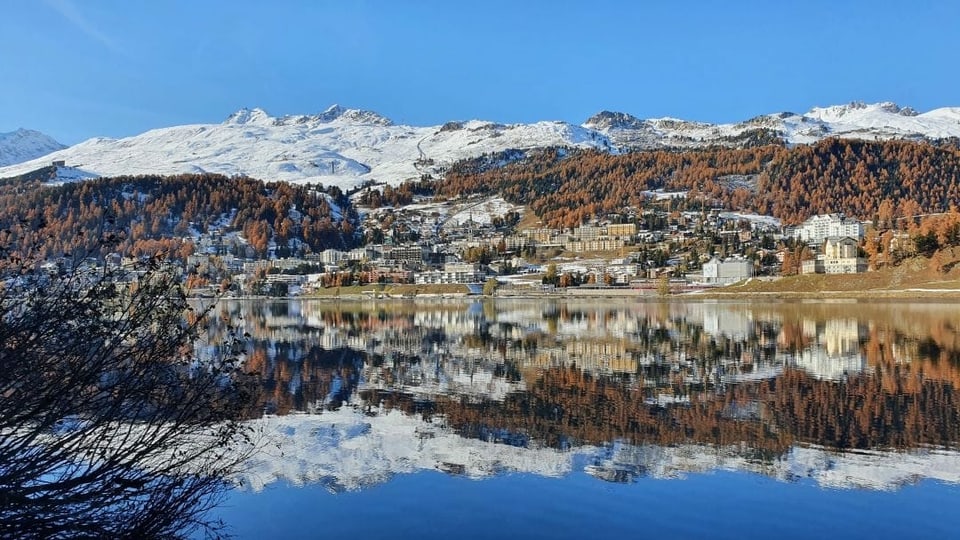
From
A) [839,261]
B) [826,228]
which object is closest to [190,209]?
[826,228]

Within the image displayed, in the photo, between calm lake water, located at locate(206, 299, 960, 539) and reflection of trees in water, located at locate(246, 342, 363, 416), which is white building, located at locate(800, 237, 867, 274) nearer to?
calm lake water, located at locate(206, 299, 960, 539)

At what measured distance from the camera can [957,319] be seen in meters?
41.9

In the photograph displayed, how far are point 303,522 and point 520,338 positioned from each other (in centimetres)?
2763

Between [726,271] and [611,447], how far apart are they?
342 feet

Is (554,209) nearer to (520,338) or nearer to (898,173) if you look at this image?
(898,173)

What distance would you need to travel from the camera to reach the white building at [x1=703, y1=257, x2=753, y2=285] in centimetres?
11044

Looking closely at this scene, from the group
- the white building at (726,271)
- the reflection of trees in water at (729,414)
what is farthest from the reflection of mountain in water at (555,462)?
the white building at (726,271)

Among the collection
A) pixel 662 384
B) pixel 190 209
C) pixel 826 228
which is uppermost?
pixel 190 209

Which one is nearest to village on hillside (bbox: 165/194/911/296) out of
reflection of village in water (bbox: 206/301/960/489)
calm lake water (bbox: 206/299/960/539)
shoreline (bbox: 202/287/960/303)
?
shoreline (bbox: 202/287/960/303)

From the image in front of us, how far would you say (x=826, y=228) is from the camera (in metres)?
150

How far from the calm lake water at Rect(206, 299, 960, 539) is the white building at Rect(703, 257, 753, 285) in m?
84.5

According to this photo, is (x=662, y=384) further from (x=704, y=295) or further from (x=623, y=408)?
(x=704, y=295)

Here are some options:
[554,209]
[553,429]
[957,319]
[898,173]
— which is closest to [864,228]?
[898,173]

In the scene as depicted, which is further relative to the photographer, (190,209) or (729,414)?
(190,209)
